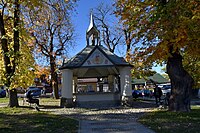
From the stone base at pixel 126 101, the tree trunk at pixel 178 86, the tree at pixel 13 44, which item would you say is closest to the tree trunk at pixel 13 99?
the tree at pixel 13 44

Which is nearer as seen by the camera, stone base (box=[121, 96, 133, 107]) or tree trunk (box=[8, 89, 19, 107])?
tree trunk (box=[8, 89, 19, 107])

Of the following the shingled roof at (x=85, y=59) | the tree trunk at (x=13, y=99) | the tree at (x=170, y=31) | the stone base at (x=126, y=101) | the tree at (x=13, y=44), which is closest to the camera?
the tree at (x=170, y=31)

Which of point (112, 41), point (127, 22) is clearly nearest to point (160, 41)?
point (127, 22)

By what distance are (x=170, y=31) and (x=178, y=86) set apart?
3620 mm

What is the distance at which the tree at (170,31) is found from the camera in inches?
500

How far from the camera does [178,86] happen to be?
1533cm

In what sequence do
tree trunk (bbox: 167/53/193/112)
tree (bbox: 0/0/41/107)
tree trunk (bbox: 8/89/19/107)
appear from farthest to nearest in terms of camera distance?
tree trunk (bbox: 8/89/19/107), tree (bbox: 0/0/41/107), tree trunk (bbox: 167/53/193/112)

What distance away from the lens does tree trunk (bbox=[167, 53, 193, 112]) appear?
15.2 meters

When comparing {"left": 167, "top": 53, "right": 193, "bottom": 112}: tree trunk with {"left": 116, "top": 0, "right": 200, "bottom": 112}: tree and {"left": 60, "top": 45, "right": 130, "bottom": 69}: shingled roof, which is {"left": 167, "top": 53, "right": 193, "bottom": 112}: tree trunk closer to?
{"left": 116, "top": 0, "right": 200, "bottom": 112}: tree

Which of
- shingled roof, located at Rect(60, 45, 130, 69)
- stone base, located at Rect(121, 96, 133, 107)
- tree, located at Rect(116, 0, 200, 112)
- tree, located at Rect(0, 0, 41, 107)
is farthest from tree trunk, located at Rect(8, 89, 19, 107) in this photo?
tree, located at Rect(116, 0, 200, 112)

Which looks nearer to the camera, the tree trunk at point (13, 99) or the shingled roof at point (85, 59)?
the tree trunk at point (13, 99)

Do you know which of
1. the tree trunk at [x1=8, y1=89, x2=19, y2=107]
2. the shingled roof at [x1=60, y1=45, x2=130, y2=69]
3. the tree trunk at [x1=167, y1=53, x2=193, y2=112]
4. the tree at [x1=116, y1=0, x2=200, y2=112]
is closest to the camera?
the tree at [x1=116, y1=0, x2=200, y2=112]

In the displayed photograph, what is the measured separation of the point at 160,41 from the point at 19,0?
9762 millimetres

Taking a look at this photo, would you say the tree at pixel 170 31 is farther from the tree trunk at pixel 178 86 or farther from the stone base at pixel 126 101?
the stone base at pixel 126 101
